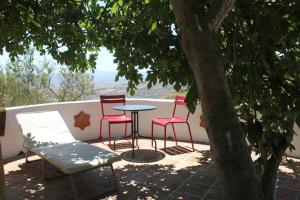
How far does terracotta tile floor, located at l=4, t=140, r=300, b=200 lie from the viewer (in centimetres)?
423

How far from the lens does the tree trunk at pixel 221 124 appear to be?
2.97ft

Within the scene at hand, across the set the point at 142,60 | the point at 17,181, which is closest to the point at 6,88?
the point at 17,181

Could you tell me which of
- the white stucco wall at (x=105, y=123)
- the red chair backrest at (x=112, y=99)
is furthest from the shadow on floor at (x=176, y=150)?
the red chair backrest at (x=112, y=99)

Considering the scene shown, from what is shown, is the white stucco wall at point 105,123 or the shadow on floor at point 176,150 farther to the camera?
the white stucco wall at point 105,123

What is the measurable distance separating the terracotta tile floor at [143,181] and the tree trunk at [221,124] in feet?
11.0

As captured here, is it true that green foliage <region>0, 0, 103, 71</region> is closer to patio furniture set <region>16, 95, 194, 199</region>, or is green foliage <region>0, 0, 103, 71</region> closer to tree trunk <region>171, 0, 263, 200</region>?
patio furniture set <region>16, 95, 194, 199</region>

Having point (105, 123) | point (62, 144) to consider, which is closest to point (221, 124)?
point (62, 144)

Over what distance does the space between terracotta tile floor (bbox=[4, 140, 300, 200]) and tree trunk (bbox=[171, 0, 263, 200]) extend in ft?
11.0

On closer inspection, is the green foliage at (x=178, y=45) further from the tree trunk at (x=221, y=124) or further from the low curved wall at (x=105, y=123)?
the low curved wall at (x=105, y=123)

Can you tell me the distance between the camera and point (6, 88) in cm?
1312

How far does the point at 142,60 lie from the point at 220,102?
84.1 inches

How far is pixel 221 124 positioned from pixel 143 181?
4016 millimetres

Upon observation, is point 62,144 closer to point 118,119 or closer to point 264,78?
point 118,119

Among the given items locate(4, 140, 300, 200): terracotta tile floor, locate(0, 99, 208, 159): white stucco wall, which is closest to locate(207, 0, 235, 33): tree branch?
locate(4, 140, 300, 200): terracotta tile floor
